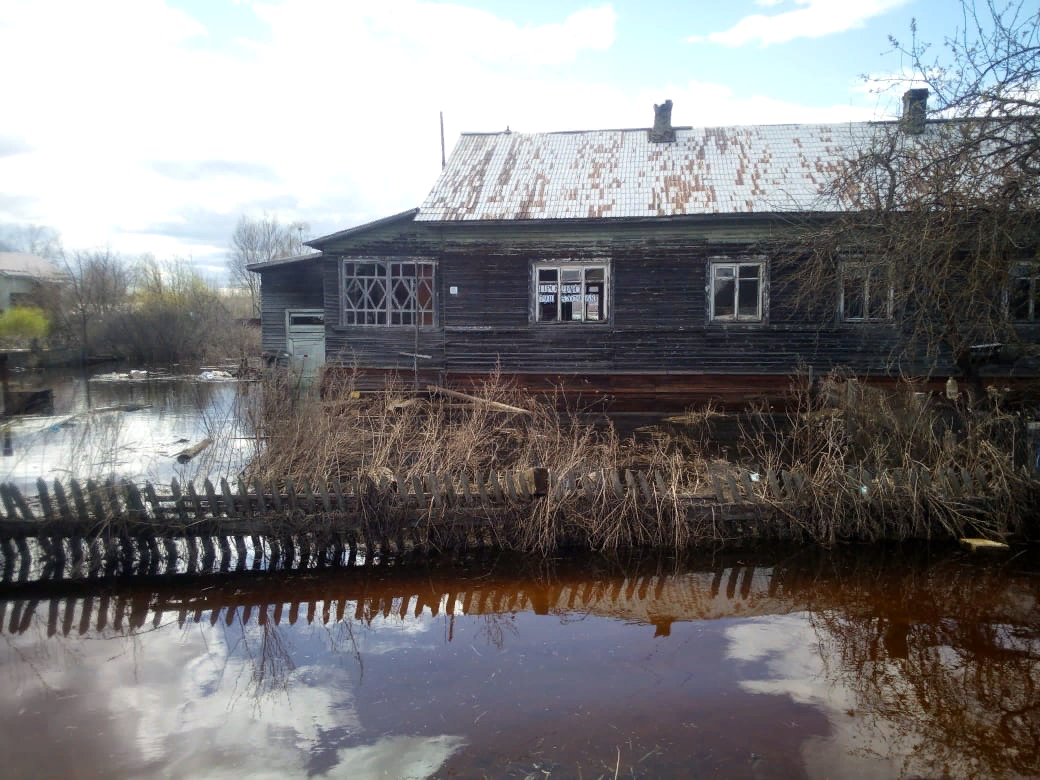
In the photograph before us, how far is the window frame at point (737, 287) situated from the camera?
14953mm

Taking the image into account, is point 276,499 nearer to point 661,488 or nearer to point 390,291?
point 661,488

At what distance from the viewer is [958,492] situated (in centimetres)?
724

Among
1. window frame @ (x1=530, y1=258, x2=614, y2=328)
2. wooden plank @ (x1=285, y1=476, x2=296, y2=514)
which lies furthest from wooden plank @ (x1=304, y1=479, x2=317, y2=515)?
window frame @ (x1=530, y1=258, x2=614, y2=328)

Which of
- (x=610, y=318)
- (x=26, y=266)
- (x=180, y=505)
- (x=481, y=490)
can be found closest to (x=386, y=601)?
(x=481, y=490)

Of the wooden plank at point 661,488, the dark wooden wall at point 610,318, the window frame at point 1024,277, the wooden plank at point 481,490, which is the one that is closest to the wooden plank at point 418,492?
the wooden plank at point 481,490

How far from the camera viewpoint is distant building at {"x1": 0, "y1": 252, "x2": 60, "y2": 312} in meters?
32.8

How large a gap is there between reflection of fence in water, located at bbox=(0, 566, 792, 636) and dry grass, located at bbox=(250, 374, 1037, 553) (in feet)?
2.01

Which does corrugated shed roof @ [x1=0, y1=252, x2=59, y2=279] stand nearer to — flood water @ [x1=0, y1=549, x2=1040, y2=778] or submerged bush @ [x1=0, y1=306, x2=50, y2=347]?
submerged bush @ [x1=0, y1=306, x2=50, y2=347]

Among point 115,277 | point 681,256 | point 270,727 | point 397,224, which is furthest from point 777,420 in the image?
point 115,277

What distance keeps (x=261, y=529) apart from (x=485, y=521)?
211 cm

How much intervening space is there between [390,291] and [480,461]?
8.07 m

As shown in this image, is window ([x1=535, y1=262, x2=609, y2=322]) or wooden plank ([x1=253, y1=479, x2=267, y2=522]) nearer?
wooden plank ([x1=253, y1=479, x2=267, y2=522])

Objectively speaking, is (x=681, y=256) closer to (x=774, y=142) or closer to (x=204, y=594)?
(x=774, y=142)

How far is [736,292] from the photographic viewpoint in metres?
15.1
